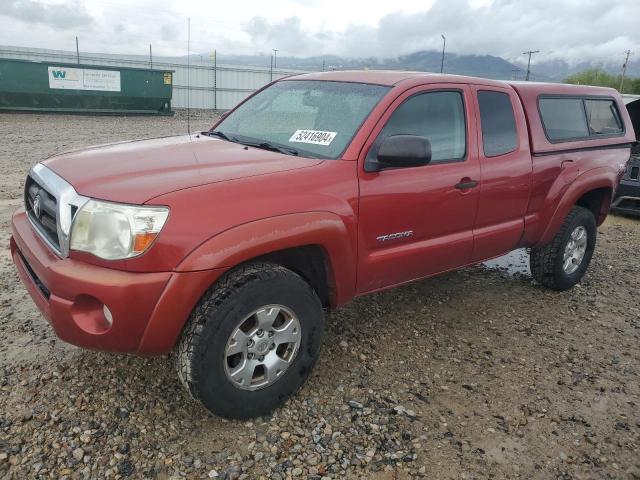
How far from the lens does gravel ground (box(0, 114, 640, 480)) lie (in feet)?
8.23

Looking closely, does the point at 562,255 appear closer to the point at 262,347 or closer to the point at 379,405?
the point at 379,405

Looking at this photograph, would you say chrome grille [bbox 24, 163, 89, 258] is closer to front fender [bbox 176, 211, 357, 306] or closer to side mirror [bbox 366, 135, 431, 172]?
front fender [bbox 176, 211, 357, 306]

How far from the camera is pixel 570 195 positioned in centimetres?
437

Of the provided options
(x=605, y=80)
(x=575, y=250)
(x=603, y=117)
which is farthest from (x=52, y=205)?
(x=605, y=80)

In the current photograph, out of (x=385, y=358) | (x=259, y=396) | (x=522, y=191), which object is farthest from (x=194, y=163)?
(x=522, y=191)

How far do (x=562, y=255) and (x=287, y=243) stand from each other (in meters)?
3.06

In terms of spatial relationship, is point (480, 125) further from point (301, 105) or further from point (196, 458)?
point (196, 458)

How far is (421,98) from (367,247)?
1.06 meters

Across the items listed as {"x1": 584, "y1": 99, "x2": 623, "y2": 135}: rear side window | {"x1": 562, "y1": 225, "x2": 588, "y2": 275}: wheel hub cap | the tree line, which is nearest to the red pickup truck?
{"x1": 562, "y1": 225, "x2": 588, "y2": 275}: wheel hub cap

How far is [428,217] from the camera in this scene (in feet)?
10.9

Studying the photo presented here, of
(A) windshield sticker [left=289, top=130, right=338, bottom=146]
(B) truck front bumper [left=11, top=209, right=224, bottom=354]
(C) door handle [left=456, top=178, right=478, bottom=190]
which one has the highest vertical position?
(A) windshield sticker [left=289, top=130, right=338, bottom=146]

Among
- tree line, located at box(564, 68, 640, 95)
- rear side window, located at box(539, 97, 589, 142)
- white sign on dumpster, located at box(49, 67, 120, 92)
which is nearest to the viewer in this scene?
rear side window, located at box(539, 97, 589, 142)

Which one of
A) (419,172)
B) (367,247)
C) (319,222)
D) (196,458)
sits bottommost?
(196,458)

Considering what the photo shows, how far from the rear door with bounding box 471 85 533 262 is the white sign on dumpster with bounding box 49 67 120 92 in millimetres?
17956
